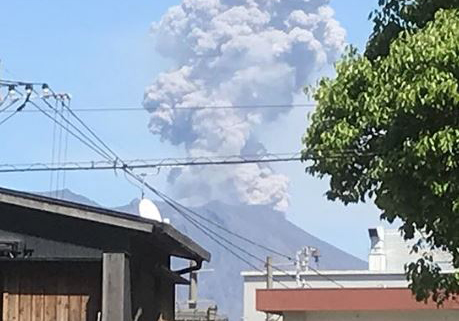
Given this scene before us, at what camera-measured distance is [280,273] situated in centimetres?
4753

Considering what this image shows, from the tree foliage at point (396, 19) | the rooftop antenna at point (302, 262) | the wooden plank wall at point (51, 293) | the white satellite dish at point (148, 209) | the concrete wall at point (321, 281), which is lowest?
the wooden plank wall at point (51, 293)

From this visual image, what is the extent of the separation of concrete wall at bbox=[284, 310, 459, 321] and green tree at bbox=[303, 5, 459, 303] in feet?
38.5

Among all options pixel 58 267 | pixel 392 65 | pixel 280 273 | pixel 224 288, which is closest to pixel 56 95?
pixel 58 267

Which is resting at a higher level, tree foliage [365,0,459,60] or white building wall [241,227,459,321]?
white building wall [241,227,459,321]

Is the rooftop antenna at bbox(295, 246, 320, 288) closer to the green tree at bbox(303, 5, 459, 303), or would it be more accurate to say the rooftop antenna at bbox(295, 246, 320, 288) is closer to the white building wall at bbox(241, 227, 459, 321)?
the white building wall at bbox(241, 227, 459, 321)

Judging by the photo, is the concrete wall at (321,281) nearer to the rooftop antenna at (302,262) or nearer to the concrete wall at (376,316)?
the rooftop antenna at (302,262)

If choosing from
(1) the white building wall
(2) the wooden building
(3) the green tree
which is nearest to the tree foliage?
(3) the green tree

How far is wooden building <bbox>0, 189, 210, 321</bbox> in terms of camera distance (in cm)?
1378

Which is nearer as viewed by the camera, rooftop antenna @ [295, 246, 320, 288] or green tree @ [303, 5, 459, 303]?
green tree @ [303, 5, 459, 303]

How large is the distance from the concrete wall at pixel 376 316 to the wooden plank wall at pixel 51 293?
12319 mm

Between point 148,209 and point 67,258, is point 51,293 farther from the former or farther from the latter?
point 148,209

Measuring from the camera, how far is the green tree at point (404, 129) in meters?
11.1

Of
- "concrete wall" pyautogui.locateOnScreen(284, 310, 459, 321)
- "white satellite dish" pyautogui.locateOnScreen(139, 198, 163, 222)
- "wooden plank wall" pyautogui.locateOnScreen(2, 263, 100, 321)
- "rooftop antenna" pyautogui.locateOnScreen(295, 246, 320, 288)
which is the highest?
"rooftop antenna" pyautogui.locateOnScreen(295, 246, 320, 288)

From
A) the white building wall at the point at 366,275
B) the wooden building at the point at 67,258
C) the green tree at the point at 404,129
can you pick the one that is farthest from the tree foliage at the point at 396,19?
the white building wall at the point at 366,275
